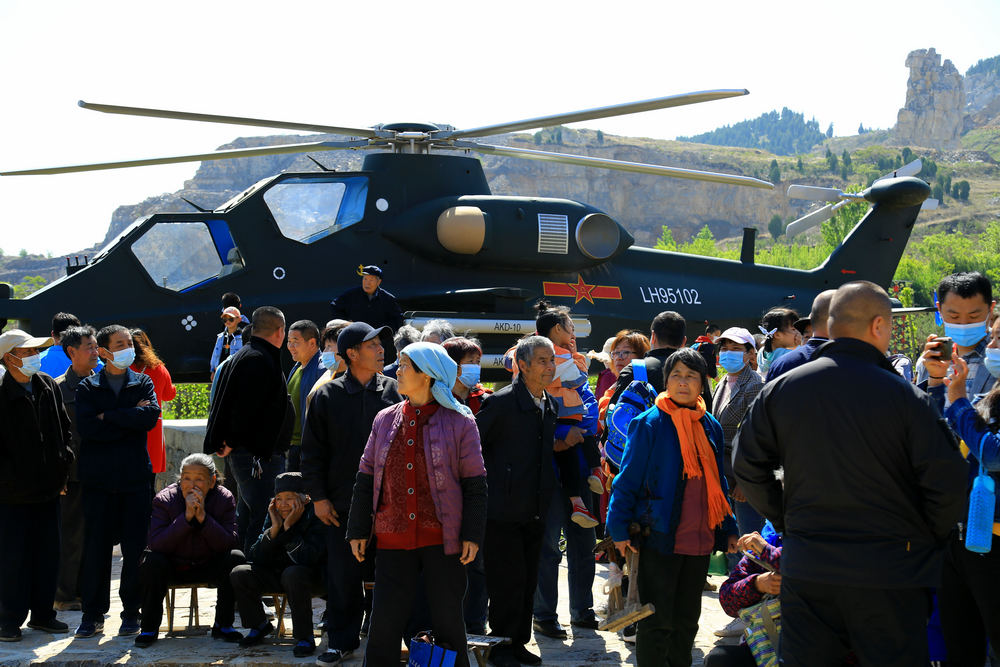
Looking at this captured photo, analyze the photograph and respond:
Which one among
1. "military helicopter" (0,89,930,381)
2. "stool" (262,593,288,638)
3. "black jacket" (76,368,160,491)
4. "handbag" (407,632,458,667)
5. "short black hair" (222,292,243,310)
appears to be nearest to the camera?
"handbag" (407,632,458,667)

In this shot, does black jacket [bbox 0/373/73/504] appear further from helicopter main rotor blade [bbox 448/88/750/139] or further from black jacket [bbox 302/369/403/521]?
helicopter main rotor blade [bbox 448/88/750/139]

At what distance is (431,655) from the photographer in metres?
4.48

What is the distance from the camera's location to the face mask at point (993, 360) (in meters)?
4.15

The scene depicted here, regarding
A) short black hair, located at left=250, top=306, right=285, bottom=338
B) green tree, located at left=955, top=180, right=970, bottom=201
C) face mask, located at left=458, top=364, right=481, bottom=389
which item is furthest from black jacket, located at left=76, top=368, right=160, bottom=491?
green tree, located at left=955, top=180, right=970, bottom=201

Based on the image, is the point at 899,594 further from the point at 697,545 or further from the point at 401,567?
the point at 401,567

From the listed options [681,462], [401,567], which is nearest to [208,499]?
[401,567]

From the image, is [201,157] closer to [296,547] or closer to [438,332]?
[438,332]

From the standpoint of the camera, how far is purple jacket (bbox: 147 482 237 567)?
591cm

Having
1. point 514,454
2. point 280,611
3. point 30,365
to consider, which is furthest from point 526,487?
point 30,365

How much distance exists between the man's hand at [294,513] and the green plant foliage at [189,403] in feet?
33.9

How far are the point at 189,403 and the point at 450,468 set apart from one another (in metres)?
12.2

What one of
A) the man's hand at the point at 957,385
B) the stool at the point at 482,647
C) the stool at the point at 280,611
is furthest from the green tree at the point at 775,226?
the man's hand at the point at 957,385

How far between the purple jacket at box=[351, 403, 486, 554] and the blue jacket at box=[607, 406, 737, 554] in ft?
2.43

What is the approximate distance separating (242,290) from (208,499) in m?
4.27
